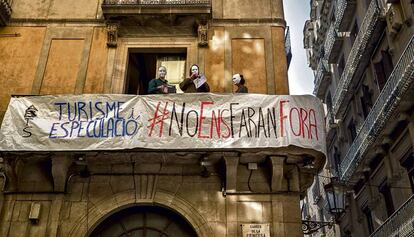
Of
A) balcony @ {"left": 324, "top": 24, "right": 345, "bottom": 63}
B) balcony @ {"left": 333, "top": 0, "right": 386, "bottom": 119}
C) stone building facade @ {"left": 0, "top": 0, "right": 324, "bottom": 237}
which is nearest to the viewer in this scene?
stone building facade @ {"left": 0, "top": 0, "right": 324, "bottom": 237}

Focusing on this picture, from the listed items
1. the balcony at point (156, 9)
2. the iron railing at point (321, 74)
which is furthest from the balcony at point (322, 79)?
the balcony at point (156, 9)

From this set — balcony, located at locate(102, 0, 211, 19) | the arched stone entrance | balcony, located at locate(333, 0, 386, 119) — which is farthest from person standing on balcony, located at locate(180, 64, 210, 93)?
balcony, located at locate(333, 0, 386, 119)

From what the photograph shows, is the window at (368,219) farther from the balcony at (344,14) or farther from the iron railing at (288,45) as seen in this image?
the iron railing at (288,45)

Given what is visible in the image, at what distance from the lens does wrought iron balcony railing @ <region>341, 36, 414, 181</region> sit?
15625 millimetres

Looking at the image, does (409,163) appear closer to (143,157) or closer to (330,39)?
(143,157)

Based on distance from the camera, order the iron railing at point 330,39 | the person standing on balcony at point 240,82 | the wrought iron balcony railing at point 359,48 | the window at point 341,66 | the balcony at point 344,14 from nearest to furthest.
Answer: the person standing on balcony at point 240,82, the wrought iron balcony railing at point 359,48, the balcony at point 344,14, the iron railing at point 330,39, the window at point 341,66

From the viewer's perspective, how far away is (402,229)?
52.1ft

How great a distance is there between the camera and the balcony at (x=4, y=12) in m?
12.4

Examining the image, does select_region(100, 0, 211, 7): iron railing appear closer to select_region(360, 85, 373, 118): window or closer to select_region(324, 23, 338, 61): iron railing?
select_region(360, 85, 373, 118): window

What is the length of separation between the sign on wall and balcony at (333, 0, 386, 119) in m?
13.4

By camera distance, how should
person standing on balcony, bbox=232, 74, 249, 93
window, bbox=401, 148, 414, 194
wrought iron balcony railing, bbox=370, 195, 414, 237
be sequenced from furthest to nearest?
window, bbox=401, 148, 414, 194 → wrought iron balcony railing, bbox=370, 195, 414, 237 → person standing on balcony, bbox=232, 74, 249, 93

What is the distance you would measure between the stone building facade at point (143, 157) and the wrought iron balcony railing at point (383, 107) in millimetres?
6008

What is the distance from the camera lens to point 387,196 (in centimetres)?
1923

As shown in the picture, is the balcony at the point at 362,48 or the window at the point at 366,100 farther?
the window at the point at 366,100
